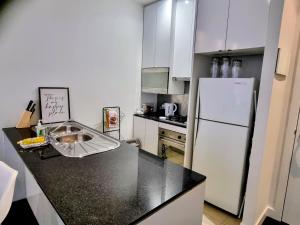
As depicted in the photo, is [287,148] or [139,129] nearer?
[287,148]

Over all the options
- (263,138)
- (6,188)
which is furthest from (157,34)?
(6,188)

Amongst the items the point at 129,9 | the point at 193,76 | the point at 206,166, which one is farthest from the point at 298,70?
the point at 129,9

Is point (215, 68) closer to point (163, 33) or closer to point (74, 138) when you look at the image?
point (163, 33)

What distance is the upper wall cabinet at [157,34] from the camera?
8.92 feet

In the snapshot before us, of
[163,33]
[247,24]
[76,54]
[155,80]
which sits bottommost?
[155,80]

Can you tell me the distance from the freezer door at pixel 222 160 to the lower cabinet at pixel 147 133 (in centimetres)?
72

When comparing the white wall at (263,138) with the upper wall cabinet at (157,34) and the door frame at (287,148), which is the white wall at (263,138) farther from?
the upper wall cabinet at (157,34)

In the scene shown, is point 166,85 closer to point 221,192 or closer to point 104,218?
point 221,192

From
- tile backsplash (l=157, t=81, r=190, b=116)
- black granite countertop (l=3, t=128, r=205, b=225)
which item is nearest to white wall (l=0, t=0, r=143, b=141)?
tile backsplash (l=157, t=81, r=190, b=116)

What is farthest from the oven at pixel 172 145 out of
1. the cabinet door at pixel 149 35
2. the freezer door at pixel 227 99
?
the cabinet door at pixel 149 35

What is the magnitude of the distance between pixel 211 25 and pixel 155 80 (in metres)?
1.19

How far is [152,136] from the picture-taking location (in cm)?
284

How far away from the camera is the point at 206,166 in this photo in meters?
2.17

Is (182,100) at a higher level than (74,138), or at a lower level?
higher
